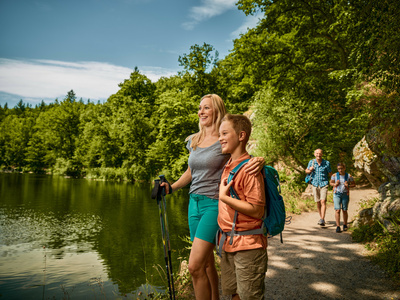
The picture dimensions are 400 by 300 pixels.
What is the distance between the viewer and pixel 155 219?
14672 millimetres

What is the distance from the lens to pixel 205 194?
2619 mm

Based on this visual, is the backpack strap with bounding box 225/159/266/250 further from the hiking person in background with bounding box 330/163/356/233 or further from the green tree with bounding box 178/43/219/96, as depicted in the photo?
the green tree with bounding box 178/43/219/96

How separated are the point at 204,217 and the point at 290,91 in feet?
40.2

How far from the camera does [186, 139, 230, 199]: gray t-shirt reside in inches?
104

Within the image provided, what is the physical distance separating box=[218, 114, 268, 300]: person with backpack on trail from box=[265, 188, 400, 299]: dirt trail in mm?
2042

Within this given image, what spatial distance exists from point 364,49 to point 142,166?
31.1 m

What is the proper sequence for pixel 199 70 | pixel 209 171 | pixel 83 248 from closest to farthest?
1. pixel 209 171
2. pixel 83 248
3. pixel 199 70

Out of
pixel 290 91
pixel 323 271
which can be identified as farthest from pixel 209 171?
pixel 290 91

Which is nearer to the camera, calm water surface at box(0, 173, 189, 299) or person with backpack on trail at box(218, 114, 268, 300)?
person with backpack on trail at box(218, 114, 268, 300)

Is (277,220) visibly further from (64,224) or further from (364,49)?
(64,224)

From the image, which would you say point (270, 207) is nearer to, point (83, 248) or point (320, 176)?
point (320, 176)

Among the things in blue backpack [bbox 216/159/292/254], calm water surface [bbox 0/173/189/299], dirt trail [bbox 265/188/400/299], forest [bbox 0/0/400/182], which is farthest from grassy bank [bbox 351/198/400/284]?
calm water surface [bbox 0/173/189/299]

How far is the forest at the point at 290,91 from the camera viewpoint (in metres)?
5.01

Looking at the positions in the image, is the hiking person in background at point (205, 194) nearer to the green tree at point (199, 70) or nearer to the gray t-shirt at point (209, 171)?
the gray t-shirt at point (209, 171)
